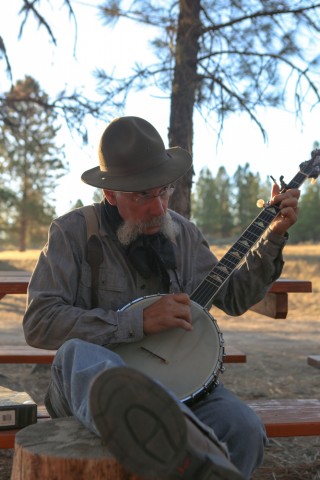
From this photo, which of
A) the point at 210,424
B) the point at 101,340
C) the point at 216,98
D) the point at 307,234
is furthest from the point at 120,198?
the point at 307,234

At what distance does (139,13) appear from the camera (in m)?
7.35

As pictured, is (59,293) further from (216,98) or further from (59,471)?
(216,98)

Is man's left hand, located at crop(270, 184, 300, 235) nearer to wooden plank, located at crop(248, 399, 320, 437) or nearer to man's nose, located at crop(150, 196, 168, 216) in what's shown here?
man's nose, located at crop(150, 196, 168, 216)

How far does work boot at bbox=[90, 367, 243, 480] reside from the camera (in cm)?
193

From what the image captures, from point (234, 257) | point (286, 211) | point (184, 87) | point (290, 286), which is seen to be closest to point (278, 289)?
point (290, 286)

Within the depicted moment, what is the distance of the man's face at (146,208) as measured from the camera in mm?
2949

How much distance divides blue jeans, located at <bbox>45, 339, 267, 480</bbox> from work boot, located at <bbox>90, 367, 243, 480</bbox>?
30 centimetres

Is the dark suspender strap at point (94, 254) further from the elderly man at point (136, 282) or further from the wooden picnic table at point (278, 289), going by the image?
the wooden picnic table at point (278, 289)

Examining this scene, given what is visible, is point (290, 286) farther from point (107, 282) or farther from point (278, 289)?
point (107, 282)

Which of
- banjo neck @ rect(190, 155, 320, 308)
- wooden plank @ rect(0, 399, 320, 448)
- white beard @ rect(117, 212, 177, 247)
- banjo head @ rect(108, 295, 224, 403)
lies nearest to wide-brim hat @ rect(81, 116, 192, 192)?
white beard @ rect(117, 212, 177, 247)

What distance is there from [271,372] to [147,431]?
507cm

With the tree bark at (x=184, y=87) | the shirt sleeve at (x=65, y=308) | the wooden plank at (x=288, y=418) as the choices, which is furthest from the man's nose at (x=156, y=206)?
the tree bark at (x=184, y=87)

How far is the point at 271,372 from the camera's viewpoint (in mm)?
6820

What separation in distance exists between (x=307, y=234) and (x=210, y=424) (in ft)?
142
